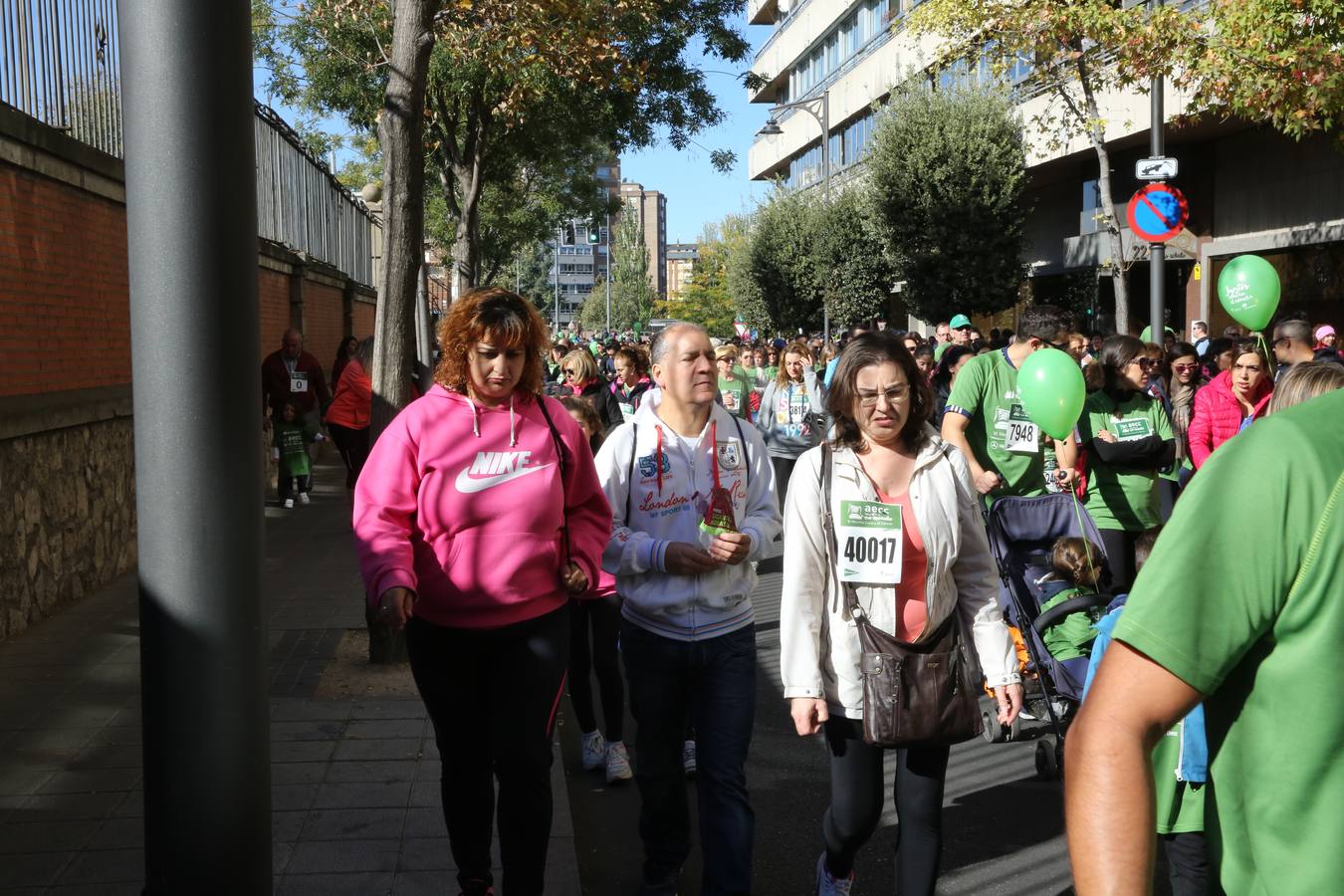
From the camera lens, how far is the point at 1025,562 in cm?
643

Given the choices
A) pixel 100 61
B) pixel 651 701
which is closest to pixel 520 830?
pixel 651 701

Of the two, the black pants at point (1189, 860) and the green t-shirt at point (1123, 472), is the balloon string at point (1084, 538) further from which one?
the black pants at point (1189, 860)

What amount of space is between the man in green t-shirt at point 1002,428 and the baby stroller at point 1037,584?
68 centimetres

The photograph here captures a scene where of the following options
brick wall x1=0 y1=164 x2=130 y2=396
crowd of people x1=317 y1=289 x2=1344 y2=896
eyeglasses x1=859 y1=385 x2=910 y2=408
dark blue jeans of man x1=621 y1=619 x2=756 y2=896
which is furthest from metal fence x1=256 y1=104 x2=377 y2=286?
eyeglasses x1=859 y1=385 x2=910 y2=408

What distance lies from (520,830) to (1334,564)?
2.92 meters

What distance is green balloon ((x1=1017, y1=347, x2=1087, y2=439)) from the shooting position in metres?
6.82

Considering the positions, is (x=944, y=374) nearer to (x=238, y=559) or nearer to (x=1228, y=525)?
(x=238, y=559)

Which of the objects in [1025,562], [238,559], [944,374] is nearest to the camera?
[238,559]

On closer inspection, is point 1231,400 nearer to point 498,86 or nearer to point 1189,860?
point 1189,860

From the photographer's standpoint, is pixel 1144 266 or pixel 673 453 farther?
pixel 1144 266

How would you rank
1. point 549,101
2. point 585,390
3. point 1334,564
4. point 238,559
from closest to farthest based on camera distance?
point 1334,564
point 238,559
point 585,390
point 549,101

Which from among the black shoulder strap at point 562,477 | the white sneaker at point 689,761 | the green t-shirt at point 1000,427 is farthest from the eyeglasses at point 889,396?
the green t-shirt at point 1000,427

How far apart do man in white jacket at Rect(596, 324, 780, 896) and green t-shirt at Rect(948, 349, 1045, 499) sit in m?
2.92

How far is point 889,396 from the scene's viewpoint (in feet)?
13.4
